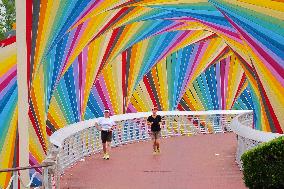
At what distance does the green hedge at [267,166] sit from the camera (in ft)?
30.8

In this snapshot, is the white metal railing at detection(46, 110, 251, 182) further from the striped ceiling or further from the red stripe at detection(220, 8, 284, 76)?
the red stripe at detection(220, 8, 284, 76)

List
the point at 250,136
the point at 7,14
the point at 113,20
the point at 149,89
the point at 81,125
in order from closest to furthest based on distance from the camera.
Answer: the point at 250,136
the point at 81,125
the point at 113,20
the point at 149,89
the point at 7,14

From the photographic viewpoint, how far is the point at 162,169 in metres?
15.8

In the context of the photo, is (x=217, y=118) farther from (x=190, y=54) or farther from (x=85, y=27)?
(x=85, y=27)

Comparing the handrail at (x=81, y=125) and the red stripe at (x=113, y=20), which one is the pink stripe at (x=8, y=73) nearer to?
the handrail at (x=81, y=125)

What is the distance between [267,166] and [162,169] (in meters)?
6.55

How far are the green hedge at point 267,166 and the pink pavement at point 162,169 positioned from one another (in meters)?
3.43

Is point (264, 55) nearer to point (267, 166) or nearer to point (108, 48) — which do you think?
point (267, 166)

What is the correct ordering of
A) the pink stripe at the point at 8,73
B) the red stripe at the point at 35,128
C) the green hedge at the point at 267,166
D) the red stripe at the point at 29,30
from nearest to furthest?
1. the green hedge at the point at 267,166
2. the pink stripe at the point at 8,73
3. the red stripe at the point at 29,30
4. the red stripe at the point at 35,128

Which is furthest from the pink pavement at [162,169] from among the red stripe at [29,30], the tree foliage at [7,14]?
the tree foliage at [7,14]

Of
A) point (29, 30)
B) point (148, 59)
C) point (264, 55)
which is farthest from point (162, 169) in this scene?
point (148, 59)

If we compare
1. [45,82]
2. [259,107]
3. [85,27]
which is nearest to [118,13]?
[85,27]

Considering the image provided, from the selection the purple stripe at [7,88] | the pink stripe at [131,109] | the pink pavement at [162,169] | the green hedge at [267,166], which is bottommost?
the pink pavement at [162,169]

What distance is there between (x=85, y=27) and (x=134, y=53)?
6.21 m
